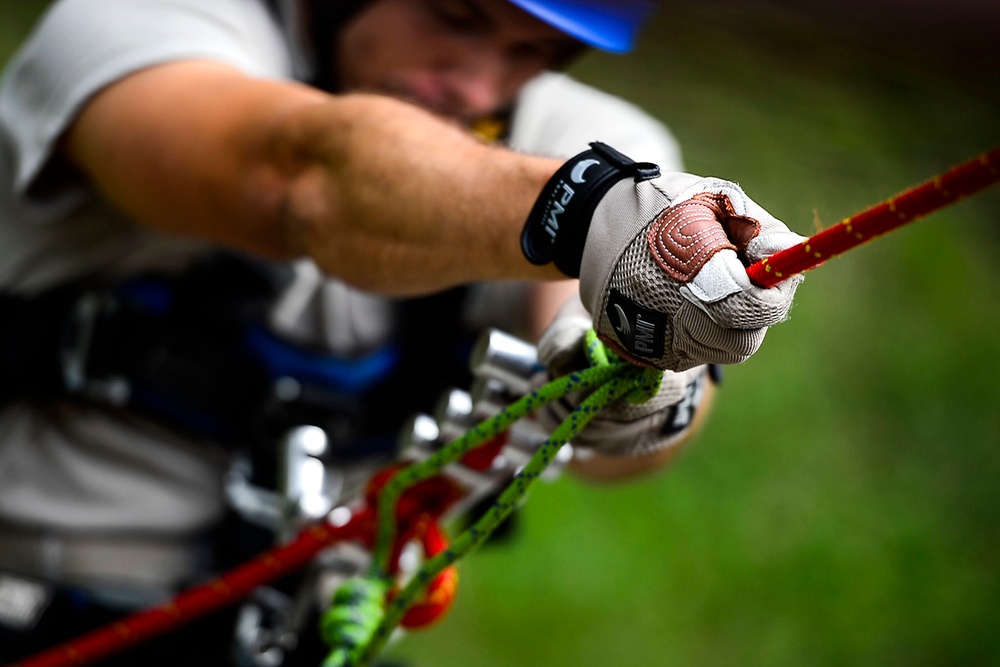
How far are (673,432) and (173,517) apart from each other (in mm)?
690

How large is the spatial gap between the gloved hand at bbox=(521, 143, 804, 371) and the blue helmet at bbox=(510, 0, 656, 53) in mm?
287

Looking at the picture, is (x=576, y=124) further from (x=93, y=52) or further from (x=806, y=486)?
(x=806, y=486)

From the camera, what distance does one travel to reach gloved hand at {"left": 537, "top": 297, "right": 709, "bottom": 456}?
1.73 ft

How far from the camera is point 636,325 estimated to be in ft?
1.47

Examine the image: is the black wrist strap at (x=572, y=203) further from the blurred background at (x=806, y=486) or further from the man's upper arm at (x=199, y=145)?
the blurred background at (x=806, y=486)

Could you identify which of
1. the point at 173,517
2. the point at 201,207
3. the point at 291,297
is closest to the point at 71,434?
the point at 173,517

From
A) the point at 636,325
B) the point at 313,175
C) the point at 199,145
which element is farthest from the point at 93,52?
the point at 636,325

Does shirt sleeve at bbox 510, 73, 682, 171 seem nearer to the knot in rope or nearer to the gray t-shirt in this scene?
the gray t-shirt

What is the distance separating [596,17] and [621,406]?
37 centimetres

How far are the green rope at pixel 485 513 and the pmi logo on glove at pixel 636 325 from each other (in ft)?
0.13

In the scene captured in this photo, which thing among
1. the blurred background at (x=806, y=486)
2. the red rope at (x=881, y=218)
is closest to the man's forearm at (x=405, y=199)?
the red rope at (x=881, y=218)

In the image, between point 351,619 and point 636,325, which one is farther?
point 351,619

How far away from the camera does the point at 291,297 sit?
1.00m

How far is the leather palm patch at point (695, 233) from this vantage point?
419mm
